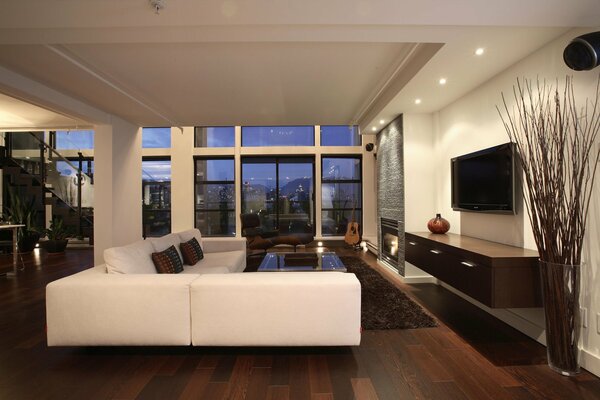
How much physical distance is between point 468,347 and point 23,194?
918 centimetres

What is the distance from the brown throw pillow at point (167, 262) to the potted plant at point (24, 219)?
16.5 feet

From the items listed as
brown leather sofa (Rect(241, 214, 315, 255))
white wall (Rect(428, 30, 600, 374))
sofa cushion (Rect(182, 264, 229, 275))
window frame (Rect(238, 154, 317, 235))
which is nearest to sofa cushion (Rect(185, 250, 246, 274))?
sofa cushion (Rect(182, 264, 229, 275))

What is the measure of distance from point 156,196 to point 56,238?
2.31 m

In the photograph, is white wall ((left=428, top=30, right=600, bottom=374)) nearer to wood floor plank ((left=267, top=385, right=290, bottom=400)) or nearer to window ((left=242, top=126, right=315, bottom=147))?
wood floor plank ((left=267, top=385, right=290, bottom=400))

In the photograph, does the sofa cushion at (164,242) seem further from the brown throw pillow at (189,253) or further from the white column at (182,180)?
the white column at (182,180)

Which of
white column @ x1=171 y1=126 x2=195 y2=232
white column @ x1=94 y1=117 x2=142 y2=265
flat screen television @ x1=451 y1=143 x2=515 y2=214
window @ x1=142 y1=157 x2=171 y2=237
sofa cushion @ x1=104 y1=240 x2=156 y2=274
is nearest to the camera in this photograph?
sofa cushion @ x1=104 y1=240 x2=156 y2=274

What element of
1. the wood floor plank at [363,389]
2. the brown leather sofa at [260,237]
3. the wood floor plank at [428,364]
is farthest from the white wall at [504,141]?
the brown leather sofa at [260,237]

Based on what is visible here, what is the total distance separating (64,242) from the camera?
6.64m

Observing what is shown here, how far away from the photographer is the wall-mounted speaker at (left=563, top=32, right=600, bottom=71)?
180cm

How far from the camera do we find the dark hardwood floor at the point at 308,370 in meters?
1.81

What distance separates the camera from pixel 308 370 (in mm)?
2016

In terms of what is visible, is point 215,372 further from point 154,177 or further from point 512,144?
point 154,177

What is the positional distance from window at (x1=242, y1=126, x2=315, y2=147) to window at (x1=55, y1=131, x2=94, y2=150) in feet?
13.6

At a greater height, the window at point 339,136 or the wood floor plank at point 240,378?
the window at point 339,136
